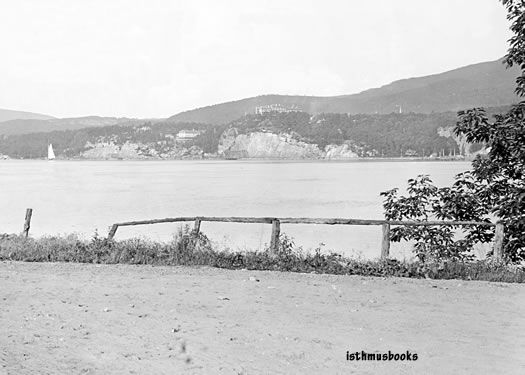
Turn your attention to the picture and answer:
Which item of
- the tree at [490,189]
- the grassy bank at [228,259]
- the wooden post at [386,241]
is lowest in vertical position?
the grassy bank at [228,259]

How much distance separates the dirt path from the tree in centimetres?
204

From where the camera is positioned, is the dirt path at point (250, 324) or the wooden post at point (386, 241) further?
the wooden post at point (386, 241)

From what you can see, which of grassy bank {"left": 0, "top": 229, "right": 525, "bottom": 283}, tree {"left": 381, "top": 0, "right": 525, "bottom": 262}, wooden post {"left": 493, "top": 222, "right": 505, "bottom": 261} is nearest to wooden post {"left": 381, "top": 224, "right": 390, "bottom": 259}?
grassy bank {"left": 0, "top": 229, "right": 525, "bottom": 283}

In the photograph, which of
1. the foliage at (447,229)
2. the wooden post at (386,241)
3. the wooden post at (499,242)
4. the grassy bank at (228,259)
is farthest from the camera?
the foliage at (447,229)

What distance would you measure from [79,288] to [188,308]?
2296 mm

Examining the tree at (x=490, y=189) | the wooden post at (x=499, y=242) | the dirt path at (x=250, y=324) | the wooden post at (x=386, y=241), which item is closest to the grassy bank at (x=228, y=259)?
the wooden post at (x=499, y=242)

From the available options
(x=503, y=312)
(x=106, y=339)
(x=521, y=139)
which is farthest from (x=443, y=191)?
(x=106, y=339)

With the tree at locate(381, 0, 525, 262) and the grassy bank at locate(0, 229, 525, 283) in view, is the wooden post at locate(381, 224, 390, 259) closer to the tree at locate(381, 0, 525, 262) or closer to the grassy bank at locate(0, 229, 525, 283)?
the grassy bank at locate(0, 229, 525, 283)

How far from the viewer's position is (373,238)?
109ft

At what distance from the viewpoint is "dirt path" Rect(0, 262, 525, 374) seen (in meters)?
6.22

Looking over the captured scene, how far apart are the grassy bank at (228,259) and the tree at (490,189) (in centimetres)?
107

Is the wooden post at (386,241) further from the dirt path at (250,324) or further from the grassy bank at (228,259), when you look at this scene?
the dirt path at (250,324)

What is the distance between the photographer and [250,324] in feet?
25.1

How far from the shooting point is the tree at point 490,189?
464 inches
